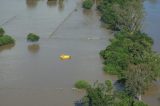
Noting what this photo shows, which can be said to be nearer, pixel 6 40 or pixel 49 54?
pixel 49 54

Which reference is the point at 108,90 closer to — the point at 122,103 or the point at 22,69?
the point at 122,103

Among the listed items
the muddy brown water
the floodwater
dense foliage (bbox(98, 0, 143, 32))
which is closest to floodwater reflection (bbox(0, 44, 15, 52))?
the muddy brown water

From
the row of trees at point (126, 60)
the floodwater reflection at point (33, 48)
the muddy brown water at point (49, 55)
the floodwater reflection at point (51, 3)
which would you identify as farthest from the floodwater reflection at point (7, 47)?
the floodwater reflection at point (51, 3)

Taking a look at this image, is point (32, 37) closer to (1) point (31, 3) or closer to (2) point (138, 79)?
(2) point (138, 79)

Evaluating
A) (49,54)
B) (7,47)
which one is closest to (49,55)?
(49,54)

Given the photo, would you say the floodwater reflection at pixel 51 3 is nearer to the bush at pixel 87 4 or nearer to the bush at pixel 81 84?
the bush at pixel 87 4

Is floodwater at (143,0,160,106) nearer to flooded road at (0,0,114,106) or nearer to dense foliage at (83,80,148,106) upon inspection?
flooded road at (0,0,114,106)

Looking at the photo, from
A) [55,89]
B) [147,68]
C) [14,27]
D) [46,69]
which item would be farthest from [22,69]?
[14,27]
